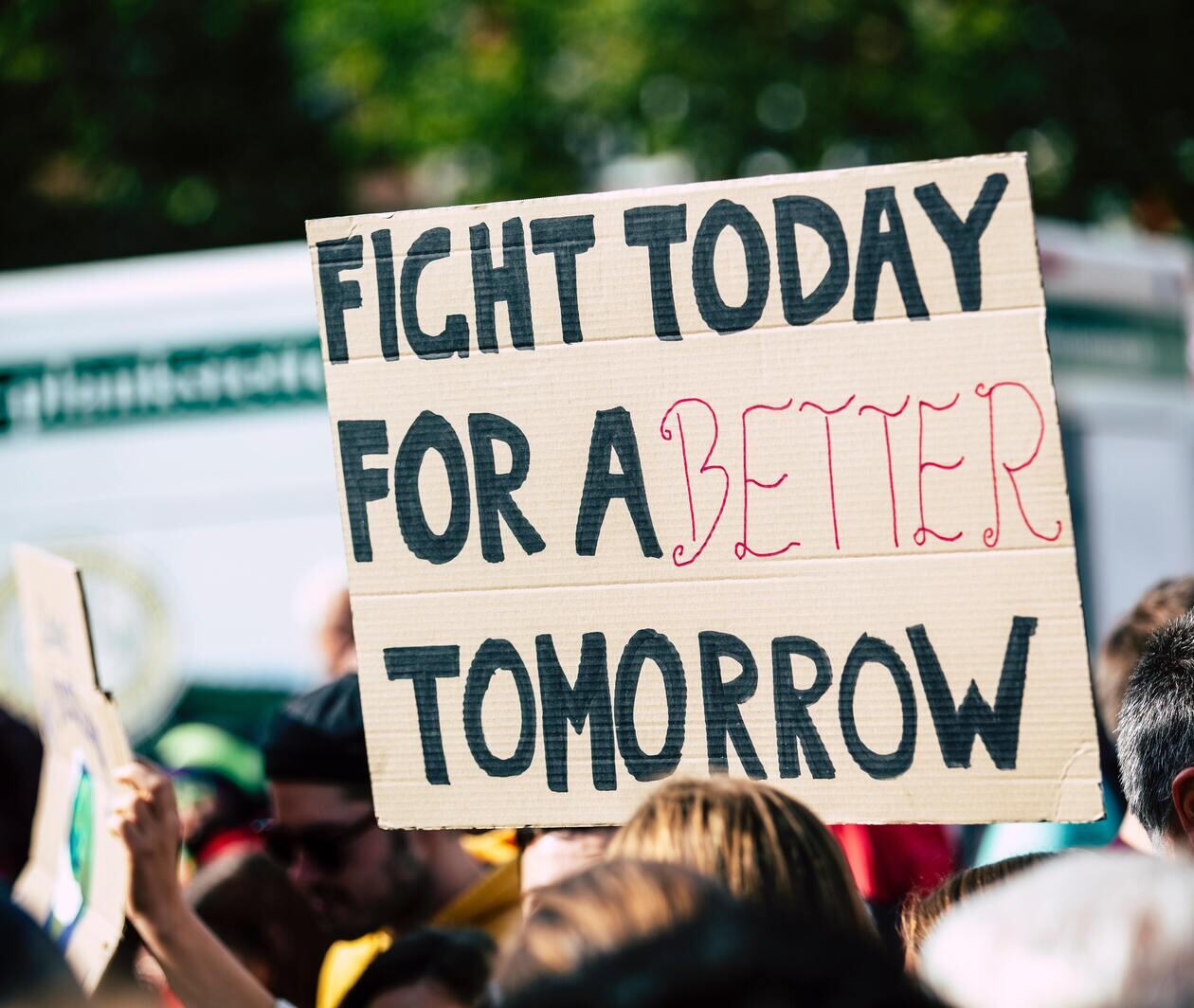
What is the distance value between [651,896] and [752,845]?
446 mm

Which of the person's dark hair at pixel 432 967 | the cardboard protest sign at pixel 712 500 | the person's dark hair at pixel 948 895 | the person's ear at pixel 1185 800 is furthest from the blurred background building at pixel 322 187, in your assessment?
the person's ear at pixel 1185 800

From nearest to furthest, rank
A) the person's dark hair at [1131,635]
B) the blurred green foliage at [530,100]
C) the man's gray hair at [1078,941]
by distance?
the man's gray hair at [1078,941] < the person's dark hair at [1131,635] < the blurred green foliage at [530,100]

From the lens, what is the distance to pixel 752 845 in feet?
5.42

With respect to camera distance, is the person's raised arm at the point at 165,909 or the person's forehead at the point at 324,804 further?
the person's forehead at the point at 324,804

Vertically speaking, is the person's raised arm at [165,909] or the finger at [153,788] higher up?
the finger at [153,788]

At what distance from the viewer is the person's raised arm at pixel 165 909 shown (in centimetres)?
225

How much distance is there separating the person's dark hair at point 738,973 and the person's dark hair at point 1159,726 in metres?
0.93

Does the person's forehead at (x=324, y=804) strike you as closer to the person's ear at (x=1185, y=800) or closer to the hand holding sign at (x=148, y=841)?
the hand holding sign at (x=148, y=841)

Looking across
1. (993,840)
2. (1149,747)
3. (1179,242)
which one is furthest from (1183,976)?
(1179,242)

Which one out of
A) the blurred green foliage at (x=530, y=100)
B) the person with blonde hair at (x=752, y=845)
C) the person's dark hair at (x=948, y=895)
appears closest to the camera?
the person with blonde hair at (x=752, y=845)

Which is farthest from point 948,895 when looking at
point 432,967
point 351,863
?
point 351,863

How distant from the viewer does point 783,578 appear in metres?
2.04

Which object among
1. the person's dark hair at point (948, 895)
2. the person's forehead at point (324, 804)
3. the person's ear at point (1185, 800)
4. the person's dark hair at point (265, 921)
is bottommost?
the person's dark hair at point (265, 921)

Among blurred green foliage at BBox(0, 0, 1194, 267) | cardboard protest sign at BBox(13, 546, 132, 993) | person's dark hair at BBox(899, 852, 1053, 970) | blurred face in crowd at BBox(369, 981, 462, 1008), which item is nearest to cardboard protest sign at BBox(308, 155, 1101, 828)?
person's dark hair at BBox(899, 852, 1053, 970)
